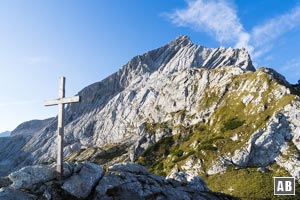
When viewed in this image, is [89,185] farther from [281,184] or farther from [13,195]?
[281,184]

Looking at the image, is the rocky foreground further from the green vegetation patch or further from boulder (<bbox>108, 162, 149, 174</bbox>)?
the green vegetation patch

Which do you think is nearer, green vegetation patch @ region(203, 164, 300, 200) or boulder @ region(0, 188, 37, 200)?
boulder @ region(0, 188, 37, 200)

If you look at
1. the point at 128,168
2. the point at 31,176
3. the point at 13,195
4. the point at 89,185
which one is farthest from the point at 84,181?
the point at 128,168

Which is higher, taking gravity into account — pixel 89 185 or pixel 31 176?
pixel 31 176

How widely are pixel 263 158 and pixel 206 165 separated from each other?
2169 cm

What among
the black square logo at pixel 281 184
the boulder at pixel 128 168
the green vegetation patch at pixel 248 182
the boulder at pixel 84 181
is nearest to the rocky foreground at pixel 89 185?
the boulder at pixel 84 181

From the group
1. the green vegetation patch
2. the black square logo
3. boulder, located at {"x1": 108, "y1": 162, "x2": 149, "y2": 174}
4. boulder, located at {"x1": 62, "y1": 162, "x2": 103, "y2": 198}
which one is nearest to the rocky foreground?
boulder, located at {"x1": 62, "y1": 162, "x2": 103, "y2": 198}

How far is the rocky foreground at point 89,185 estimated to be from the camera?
26.2 m

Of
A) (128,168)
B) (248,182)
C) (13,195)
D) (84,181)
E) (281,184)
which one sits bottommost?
(248,182)

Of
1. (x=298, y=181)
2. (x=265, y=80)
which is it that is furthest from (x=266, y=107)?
(x=298, y=181)

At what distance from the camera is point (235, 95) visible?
183875 mm

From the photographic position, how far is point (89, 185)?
2800 centimetres

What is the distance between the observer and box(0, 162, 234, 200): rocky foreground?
26.2 metres

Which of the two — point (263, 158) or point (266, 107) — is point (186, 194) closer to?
point (263, 158)
